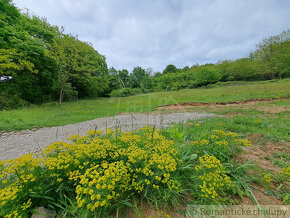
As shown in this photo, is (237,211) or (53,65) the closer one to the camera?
(237,211)

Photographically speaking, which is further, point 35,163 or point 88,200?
point 35,163

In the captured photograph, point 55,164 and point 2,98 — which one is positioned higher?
point 2,98

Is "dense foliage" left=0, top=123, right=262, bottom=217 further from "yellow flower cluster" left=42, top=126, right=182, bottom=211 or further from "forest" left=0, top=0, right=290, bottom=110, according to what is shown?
"forest" left=0, top=0, right=290, bottom=110

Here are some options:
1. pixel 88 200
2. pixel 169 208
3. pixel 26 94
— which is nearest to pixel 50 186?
pixel 88 200

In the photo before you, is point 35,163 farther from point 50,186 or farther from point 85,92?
point 85,92

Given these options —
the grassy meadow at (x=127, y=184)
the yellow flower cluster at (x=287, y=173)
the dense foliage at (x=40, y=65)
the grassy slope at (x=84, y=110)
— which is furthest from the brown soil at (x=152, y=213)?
the dense foliage at (x=40, y=65)

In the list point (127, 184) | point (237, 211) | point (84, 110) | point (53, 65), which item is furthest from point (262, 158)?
point (53, 65)

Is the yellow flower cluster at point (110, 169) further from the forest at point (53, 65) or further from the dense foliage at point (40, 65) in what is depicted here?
the dense foliage at point (40, 65)

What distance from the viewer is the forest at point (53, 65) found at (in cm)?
621

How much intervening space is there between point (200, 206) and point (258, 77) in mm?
50395

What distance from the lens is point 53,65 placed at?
1389 cm

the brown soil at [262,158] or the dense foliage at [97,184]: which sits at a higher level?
the dense foliage at [97,184]

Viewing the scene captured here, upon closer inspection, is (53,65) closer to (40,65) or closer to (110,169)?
(40,65)

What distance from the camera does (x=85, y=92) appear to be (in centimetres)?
2442
